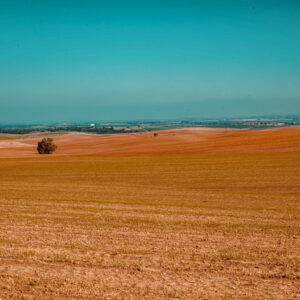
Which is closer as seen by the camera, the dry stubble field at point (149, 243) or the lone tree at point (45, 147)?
the dry stubble field at point (149, 243)

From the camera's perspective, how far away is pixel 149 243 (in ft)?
41.5

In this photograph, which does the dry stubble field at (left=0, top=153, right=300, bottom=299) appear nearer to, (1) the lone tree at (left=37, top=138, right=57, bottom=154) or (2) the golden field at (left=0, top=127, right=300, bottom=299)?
(2) the golden field at (left=0, top=127, right=300, bottom=299)

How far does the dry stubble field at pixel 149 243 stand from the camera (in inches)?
356

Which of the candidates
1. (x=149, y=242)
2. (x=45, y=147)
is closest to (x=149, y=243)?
(x=149, y=242)

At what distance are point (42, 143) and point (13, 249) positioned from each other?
75.1 meters

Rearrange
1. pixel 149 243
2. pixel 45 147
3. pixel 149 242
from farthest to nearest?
pixel 45 147, pixel 149 242, pixel 149 243

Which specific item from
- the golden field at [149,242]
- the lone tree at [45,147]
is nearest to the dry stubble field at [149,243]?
the golden field at [149,242]

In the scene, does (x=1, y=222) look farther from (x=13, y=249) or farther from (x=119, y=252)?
(x=119, y=252)

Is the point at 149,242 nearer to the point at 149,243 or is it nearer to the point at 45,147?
the point at 149,243

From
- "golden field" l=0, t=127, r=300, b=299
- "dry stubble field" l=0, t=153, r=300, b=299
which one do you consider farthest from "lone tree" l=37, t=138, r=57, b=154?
"dry stubble field" l=0, t=153, r=300, b=299

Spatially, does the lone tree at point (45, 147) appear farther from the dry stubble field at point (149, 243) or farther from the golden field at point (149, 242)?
the dry stubble field at point (149, 243)

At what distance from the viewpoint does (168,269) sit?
401 inches

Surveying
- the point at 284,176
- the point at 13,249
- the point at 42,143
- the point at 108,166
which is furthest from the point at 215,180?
the point at 42,143

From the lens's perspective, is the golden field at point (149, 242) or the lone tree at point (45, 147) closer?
the golden field at point (149, 242)
